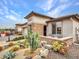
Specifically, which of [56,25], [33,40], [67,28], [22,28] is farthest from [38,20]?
[33,40]

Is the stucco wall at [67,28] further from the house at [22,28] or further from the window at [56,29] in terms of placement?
the house at [22,28]

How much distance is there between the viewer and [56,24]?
20.7 metres

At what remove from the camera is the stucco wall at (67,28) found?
1768 cm

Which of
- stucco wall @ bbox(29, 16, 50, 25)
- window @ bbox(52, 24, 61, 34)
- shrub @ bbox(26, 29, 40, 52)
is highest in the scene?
stucco wall @ bbox(29, 16, 50, 25)

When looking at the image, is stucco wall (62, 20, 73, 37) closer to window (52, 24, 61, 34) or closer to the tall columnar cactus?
window (52, 24, 61, 34)

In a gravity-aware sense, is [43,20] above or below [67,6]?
below

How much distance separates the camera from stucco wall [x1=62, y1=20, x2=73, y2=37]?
696 inches

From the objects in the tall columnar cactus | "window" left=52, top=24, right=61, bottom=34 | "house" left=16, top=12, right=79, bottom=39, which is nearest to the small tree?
the tall columnar cactus

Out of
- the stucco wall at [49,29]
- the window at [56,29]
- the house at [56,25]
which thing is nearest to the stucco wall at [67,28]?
the house at [56,25]

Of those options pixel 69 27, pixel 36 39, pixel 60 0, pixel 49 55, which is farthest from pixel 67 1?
pixel 49 55

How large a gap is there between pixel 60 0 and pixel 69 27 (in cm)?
742

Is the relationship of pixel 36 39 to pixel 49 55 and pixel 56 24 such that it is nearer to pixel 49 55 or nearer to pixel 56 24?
pixel 49 55

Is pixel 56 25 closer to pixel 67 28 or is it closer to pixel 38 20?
pixel 67 28

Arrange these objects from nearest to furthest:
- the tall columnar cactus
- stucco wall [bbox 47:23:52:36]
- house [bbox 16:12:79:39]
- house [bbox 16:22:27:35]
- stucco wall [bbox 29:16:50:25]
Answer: the tall columnar cactus, house [bbox 16:12:79:39], stucco wall [bbox 47:23:52:36], stucco wall [bbox 29:16:50:25], house [bbox 16:22:27:35]
